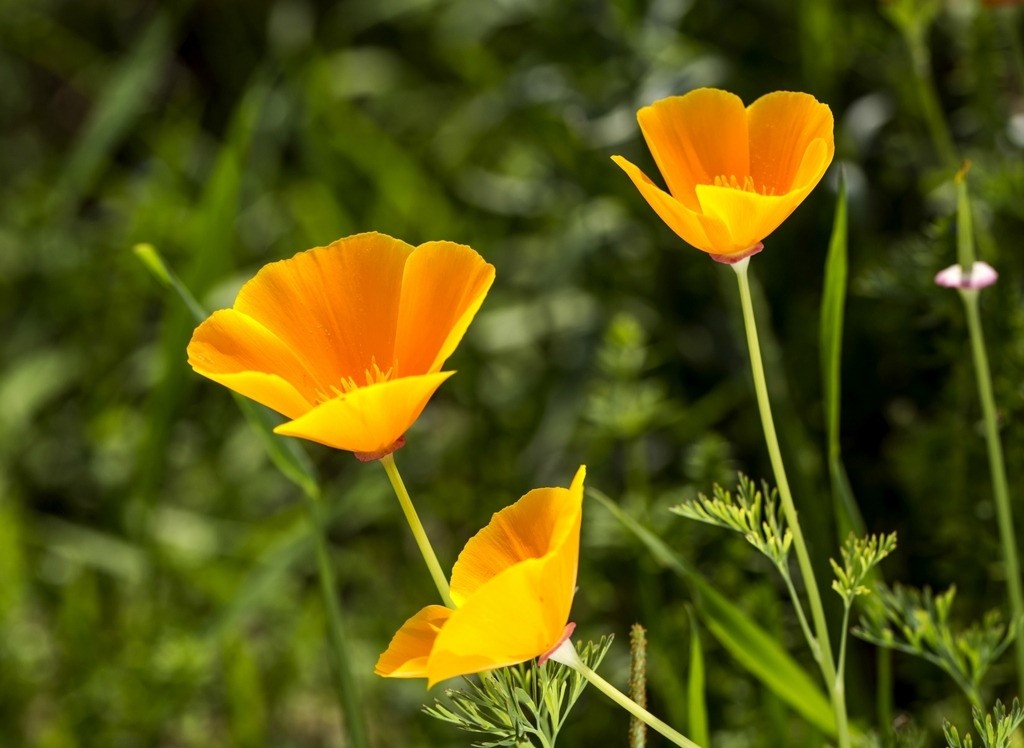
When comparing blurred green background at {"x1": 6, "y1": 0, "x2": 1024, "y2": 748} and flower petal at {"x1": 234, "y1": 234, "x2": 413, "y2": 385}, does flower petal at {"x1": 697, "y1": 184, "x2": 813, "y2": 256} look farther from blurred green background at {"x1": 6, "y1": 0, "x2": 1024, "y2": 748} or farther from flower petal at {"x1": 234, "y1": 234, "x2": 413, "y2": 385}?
blurred green background at {"x1": 6, "y1": 0, "x2": 1024, "y2": 748}

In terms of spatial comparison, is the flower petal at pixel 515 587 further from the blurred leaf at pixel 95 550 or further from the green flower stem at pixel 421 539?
the blurred leaf at pixel 95 550

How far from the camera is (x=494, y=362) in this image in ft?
6.43

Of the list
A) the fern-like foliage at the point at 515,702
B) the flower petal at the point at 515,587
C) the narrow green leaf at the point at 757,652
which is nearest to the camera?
the flower petal at the point at 515,587

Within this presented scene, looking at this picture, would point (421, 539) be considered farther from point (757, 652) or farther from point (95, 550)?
point (95, 550)

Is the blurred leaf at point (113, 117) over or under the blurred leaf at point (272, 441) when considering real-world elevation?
under

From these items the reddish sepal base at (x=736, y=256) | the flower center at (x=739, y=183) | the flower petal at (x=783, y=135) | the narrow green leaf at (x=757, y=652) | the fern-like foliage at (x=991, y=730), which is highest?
the flower petal at (x=783, y=135)

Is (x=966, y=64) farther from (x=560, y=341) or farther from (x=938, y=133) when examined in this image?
(x=560, y=341)

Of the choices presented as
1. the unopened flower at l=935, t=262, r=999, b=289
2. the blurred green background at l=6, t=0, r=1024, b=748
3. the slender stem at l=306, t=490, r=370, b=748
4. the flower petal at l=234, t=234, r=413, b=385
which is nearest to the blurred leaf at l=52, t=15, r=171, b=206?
the blurred green background at l=6, t=0, r=1024, b=748

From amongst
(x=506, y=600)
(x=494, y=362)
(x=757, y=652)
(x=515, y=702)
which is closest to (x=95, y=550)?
(x=494, y=362)

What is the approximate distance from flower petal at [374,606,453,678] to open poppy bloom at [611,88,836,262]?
253 millimetres

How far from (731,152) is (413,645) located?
0.37 m

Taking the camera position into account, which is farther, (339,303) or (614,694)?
(339,303)

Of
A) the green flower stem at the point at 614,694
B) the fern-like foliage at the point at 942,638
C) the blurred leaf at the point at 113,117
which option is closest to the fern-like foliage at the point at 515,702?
the green flower stem at the point at 614,694

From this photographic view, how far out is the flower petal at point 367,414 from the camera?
63 centimetres
